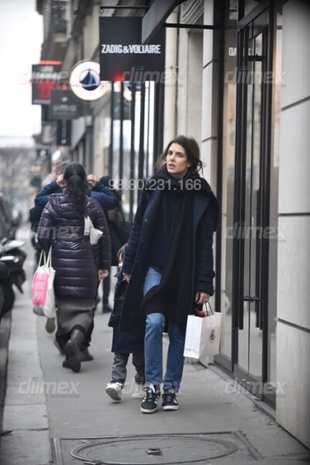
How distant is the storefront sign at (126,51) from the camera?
36.8ft

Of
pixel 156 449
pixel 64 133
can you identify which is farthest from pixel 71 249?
pixel 64 133

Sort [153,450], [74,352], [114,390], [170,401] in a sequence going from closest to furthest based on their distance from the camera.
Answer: [153,450] < [170,401] < [114,390] < [74,352]

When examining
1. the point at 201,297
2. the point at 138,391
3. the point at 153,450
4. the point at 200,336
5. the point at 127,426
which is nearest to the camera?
the point at 153,450

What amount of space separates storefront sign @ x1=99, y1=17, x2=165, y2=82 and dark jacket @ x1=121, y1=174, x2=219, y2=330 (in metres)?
3.79

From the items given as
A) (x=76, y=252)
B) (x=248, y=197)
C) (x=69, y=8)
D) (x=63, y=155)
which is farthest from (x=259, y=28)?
(x=63, y=155)

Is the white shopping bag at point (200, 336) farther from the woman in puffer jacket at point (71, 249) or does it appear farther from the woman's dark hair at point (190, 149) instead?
the woman in puffer jacket at point (71, 249)

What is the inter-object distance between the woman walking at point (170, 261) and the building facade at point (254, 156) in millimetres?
553

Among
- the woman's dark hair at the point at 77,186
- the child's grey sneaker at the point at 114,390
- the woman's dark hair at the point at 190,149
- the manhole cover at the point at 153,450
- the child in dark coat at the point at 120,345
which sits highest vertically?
the woman's dark hair at the point at 190,149

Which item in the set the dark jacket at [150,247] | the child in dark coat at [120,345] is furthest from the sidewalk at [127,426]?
the dark jacket at [150,247]

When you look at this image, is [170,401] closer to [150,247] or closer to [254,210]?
[150,247]

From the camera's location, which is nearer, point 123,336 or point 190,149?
point 190,149

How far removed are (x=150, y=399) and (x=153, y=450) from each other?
47.0 inches

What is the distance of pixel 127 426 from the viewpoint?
284 inches

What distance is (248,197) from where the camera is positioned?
8.72m
